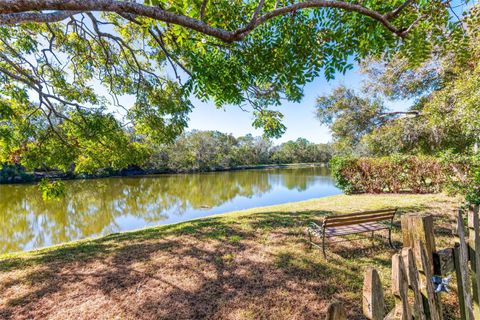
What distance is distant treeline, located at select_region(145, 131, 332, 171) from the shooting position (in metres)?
41.8

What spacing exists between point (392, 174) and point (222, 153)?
41.0 metres

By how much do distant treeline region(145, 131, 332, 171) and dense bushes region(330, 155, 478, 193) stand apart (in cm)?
2274

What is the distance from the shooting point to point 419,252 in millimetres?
1159

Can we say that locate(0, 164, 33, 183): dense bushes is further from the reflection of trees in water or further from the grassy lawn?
the grassy lawn

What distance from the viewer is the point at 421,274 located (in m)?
1.20

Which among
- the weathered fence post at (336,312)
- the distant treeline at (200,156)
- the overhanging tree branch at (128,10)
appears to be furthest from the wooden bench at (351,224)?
the distant treeline at (200,156)

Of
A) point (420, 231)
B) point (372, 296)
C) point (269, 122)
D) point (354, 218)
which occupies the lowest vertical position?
point (354, 218)

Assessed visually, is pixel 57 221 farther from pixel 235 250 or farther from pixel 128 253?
pixel 235 250

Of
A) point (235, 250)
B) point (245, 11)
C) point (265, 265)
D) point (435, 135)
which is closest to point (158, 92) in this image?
point (245, 11)

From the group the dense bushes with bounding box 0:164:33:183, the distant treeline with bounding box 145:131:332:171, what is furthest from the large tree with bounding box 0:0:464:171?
the dense bushes with bounding box 0:164:33:183

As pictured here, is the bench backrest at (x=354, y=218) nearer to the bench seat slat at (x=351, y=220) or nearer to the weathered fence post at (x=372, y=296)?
the bench seat slat at (x=351, y=220)

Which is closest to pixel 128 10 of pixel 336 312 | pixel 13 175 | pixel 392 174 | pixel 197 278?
pixel 336 312

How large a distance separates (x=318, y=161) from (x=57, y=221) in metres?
72.8

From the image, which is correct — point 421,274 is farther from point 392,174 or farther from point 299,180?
point 299,180
